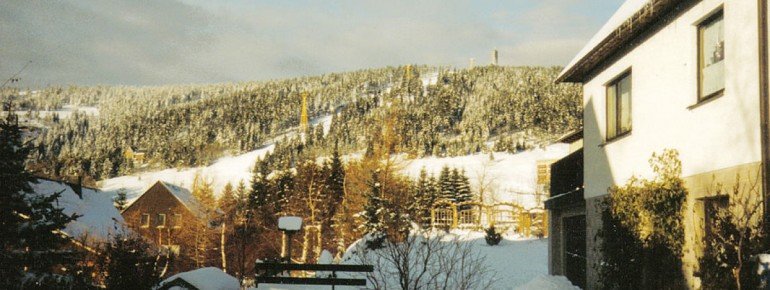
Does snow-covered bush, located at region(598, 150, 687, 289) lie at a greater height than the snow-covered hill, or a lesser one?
lesser

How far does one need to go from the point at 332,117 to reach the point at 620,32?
11599 centimetres

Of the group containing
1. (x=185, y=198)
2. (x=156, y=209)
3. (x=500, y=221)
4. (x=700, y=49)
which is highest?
(x=700, y=49)

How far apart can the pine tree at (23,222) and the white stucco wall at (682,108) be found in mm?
9611

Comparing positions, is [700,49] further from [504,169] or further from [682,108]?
[504,169]

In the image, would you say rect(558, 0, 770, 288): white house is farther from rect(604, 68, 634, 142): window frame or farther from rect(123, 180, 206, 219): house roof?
rect(123, 180, 206, 219): house roof

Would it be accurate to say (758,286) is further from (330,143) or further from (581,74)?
(330,143)

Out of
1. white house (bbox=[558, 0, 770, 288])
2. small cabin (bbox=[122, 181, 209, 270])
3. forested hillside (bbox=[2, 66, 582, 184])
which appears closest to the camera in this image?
white house (bbox=[558, 0, 770, 288])

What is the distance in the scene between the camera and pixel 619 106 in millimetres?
12664

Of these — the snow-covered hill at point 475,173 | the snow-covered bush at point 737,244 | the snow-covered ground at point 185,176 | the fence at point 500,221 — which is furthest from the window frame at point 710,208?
the snow-covered ground at point 185,176

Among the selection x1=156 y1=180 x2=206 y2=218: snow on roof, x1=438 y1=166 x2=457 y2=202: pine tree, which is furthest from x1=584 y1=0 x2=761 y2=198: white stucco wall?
x1=438 y1=166 x2=457 y2=202: pine tree

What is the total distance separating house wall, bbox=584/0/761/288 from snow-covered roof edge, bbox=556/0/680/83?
265mm

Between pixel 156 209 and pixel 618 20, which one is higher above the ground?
pixel 618 20

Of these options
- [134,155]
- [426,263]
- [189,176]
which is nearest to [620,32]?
[426,263]

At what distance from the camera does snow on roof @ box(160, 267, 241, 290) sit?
15062mm
